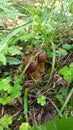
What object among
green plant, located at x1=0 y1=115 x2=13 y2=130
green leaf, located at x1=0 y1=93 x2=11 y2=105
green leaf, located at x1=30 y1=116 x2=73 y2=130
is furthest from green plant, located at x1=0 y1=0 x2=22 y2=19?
green leaf, located at x1=30 y1=116 x2=73 y2=130

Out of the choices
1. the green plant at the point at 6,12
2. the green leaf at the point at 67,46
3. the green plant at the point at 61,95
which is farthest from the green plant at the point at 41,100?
the green plant at the point at 6,12

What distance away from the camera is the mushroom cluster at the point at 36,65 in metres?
1.94

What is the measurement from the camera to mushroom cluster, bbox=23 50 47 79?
1.94m

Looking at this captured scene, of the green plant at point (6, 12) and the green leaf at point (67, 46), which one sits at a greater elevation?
the green plant at point (6, 12)

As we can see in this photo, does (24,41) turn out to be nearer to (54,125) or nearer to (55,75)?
(55,75)

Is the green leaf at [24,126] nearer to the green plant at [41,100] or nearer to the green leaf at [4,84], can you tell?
the green plant at [41,100]

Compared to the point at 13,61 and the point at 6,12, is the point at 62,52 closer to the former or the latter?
the point at 13,61

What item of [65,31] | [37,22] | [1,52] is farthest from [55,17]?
[1,52]

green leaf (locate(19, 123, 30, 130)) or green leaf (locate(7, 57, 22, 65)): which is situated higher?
green leaf (locate(7, 57, 22, 65))

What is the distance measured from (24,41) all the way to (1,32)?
237 millimetres

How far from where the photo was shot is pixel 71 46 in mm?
2164

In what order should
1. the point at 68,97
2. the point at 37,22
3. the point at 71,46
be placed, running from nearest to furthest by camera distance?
the point at 68,97, the point at 37,22, the point at 71,46

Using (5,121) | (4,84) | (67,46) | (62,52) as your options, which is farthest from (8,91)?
(67,46)

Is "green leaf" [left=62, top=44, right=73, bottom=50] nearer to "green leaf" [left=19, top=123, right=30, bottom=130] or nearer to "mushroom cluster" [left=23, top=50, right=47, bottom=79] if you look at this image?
"mushroom cluster" [left=23, top=50, right=47, bottom=79]
